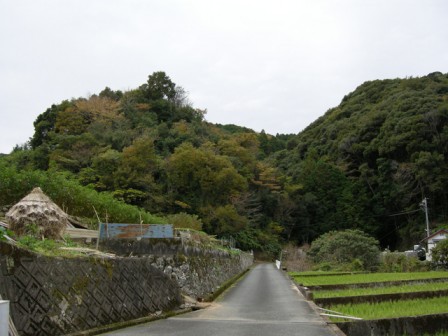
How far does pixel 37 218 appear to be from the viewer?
351 inches

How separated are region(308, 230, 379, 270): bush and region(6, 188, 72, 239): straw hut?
2487cm

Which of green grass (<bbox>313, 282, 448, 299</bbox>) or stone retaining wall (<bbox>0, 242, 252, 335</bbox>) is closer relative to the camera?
stone retaining wall (<bbox>0, 242, 252, 335</bbox>)

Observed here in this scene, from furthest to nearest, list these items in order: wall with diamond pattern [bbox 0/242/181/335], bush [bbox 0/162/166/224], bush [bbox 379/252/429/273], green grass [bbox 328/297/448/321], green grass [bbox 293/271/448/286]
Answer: bush [bbox 379/252/429/273], green grass [bbox 293/271/448/286], bush [bbox 0/162/166/224], green grass [bbox 328/297/448/321], wall with diamond pattern [bbox 0/242/181/335]

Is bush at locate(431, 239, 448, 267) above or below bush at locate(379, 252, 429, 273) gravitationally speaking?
above

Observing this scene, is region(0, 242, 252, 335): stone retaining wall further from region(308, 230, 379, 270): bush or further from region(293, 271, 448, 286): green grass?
region(308, 230, 379, 270): bush

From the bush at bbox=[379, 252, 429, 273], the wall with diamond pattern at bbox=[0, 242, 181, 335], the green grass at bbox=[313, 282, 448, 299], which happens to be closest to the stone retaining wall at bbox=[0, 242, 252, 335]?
the wall with diamond pattern at bbox=[0, 242, 181, 335]

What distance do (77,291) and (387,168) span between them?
168 ft

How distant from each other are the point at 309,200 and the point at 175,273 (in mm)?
47781

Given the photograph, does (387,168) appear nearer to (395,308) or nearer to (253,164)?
(253,164)

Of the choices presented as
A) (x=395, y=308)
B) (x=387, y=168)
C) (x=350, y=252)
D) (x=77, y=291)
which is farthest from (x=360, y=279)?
(x=387, y=168)

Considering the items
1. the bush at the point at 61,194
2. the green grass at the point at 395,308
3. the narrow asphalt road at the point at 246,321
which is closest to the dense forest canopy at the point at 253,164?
the bush at the point at 61,194

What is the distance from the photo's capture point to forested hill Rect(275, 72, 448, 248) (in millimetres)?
49094

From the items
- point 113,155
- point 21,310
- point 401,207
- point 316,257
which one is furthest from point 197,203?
point 21,310

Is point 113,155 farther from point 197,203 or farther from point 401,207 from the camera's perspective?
point 401,207
